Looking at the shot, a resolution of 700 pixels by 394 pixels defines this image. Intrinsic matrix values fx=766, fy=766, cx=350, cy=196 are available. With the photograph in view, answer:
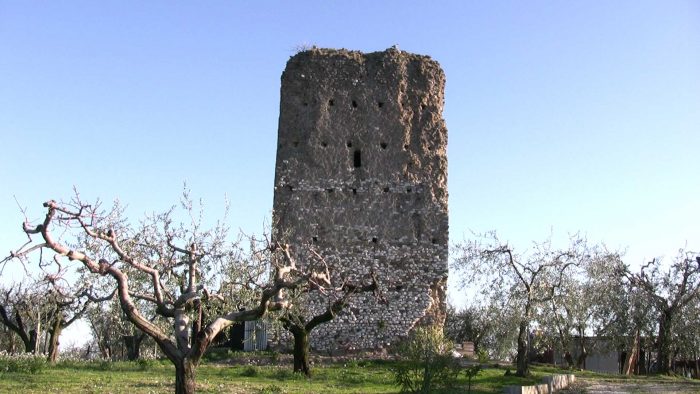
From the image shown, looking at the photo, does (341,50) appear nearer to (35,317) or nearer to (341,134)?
(341,134)

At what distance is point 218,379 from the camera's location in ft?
59.4

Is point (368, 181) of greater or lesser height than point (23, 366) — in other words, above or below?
above

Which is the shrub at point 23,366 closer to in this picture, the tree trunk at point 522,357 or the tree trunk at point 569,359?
the tree trunk at point 522,357

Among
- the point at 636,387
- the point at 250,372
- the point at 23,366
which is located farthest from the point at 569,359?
the point at 23,366

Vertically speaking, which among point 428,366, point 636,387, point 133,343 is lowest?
point 636,387

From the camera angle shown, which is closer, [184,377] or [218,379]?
[184,377]

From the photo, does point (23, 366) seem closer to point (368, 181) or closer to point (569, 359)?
point (368, 181)

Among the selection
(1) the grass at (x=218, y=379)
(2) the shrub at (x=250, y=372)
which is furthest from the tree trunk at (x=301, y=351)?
(2) the shrub at (x=250, y=372)

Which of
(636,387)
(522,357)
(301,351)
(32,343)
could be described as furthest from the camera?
(32,343)

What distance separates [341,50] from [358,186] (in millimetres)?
5184

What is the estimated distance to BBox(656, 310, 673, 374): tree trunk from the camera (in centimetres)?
3141

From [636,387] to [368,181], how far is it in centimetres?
1072

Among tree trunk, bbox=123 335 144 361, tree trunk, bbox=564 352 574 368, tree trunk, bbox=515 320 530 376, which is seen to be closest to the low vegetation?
tree trunk, bbox=515 320 530 376

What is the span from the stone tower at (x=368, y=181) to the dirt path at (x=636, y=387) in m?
5.89
